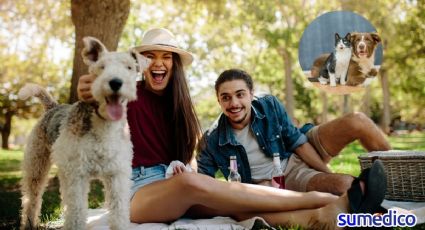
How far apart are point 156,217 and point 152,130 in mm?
720

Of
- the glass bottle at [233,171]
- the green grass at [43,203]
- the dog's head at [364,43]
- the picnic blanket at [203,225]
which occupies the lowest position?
the green grass at [43,203]

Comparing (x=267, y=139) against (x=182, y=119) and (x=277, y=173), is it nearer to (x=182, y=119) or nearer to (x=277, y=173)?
(x=277, y=173)

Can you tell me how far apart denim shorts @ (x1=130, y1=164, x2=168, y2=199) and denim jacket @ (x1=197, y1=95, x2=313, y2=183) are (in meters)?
0.46

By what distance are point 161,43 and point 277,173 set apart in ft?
4.77

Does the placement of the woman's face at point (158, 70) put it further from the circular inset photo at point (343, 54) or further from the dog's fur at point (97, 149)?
the circular inset photo at point (343, 54)

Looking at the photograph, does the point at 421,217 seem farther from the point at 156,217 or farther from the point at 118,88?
the point at 118,88

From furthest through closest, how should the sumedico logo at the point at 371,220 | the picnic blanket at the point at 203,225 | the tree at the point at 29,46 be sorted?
the tree at the point at 29,46 < the picnic blanket at the point at 203,225 < the sumedico logo at the point at 371,220

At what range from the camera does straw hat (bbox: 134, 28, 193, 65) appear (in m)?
3.67

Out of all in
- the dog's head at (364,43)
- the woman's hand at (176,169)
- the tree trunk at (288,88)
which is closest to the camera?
the woman's hand at (176,169)

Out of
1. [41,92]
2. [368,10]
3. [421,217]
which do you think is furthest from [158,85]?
[368,10]

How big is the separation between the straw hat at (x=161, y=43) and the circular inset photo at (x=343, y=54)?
4.68ft

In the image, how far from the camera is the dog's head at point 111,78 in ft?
7.45

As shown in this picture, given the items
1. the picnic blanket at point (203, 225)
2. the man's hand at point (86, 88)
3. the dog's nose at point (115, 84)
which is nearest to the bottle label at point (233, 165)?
the picnic blanket at point (203, 225)

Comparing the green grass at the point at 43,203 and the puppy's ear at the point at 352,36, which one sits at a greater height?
the puppy's ear at the point at 352,36
